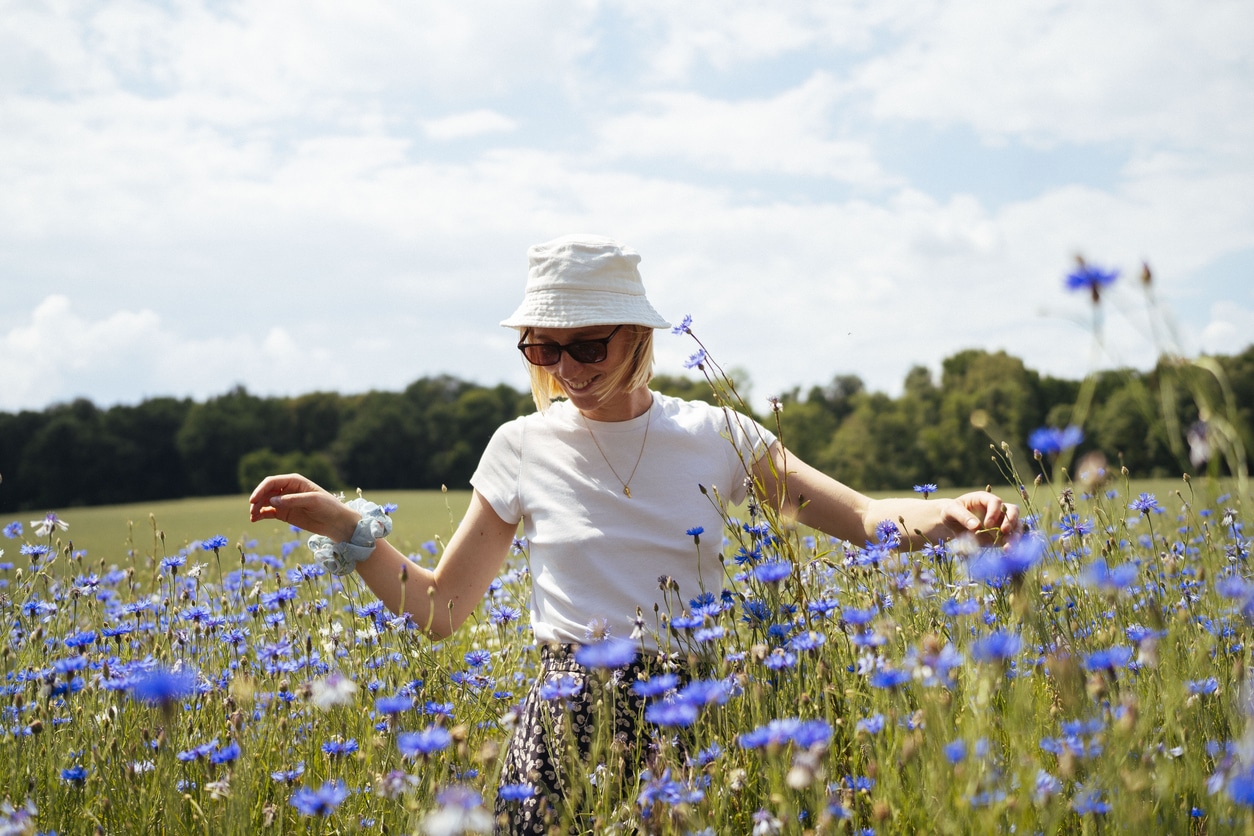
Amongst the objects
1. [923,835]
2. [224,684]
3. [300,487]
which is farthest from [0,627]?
[923,835]

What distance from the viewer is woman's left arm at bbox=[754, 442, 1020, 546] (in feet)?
6.04

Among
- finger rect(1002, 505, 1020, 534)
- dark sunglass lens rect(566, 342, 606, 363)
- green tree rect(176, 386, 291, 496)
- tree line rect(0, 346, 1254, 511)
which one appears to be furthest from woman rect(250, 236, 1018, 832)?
green tree rect(176, 386, 291, 496)

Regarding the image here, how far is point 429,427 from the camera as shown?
4588 centimetres

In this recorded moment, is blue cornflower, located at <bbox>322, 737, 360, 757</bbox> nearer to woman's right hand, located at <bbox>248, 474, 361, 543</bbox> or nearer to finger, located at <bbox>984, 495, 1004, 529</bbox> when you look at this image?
woman's right hand, located at <bbox>248, 474, 361, 543</bbox>

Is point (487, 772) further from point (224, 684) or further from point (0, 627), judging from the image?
point (0, 627)

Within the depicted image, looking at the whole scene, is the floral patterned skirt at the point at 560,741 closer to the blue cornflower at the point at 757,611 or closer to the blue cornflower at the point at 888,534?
the blue cornflower at the point at 757,611

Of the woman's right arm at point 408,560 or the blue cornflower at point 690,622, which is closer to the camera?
the blue cornflower at point 690,622

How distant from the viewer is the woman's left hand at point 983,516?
1.78 metres

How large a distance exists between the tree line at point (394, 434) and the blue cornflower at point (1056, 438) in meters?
28.0

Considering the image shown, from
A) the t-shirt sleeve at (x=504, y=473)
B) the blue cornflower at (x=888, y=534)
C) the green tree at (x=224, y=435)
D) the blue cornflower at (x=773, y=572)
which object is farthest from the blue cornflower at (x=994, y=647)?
the green tree at (x=224, y=435)

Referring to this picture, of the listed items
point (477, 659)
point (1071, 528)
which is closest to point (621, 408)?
point (477, 659)

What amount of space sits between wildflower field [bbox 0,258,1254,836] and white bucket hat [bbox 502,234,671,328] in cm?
28

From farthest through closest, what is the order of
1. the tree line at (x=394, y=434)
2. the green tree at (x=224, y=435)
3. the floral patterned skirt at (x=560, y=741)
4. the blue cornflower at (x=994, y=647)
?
the green tree at (x=224, y=435), the tree line at (x=394, y=434), the floral patterned skirt at (x=560, y=741), the blue cornflower at (x=994, y=647)

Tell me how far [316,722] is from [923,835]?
1526 mm
